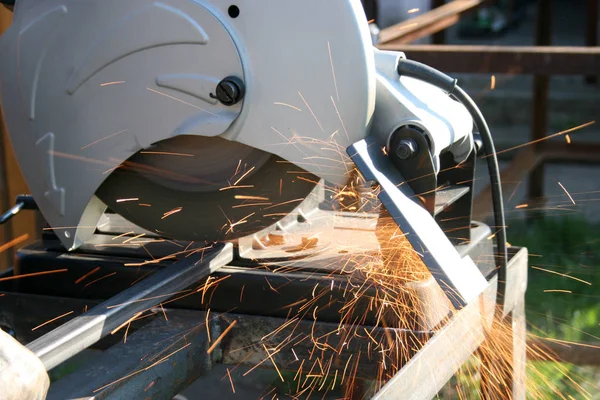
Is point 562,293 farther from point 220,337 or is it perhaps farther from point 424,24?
point 220,337

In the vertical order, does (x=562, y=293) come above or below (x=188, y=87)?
below

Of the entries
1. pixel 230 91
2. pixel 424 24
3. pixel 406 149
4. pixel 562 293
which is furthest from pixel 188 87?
Result: pixel 562 293

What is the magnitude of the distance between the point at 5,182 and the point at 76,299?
1.34 metres

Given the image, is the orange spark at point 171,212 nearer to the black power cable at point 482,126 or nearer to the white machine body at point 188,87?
the white machine body at point 188,87

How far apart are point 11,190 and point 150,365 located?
178 cm

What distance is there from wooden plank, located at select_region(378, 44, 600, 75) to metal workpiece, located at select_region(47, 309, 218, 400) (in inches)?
54.2

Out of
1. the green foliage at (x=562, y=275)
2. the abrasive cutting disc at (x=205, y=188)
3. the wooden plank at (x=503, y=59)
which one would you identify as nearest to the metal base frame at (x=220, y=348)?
the abrasive cutting disc at (x=205, y=188)

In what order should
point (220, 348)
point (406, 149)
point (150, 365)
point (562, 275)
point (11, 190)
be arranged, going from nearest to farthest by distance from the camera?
1. point (150, 365)
2. point (406, 149)
3. point (220, 348)
4. point (11, 190)
5. point (562, 275)

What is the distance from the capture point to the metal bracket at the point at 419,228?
1385 millimetres

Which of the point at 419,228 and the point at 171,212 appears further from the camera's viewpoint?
the point at 171,212

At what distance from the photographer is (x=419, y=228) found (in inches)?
55.3

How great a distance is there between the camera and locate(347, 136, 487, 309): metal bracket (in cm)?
138

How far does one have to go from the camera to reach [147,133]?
62.7 inches

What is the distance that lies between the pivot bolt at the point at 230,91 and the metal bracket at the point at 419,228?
0.23 m
